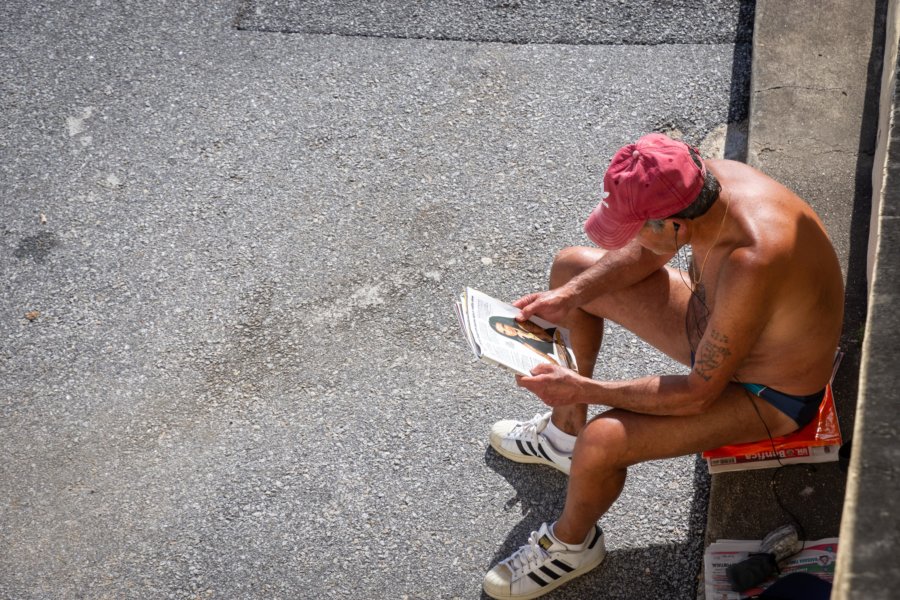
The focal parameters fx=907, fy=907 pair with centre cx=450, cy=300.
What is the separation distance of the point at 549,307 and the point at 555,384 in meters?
0.46

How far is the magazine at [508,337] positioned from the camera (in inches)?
121

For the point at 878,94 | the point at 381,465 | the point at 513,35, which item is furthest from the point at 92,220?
the point at 878,94

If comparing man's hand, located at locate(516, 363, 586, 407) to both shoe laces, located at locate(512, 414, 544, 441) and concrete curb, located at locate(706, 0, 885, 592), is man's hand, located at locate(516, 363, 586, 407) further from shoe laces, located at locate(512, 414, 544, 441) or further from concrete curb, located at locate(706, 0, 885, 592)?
concrete curb, located at locate(706, 0, 885, 592)

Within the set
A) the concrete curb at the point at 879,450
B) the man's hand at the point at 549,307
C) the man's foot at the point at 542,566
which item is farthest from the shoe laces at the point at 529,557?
the concrete curb at the point at 879,450

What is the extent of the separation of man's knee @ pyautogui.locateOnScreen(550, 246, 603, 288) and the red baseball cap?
22.5 inches

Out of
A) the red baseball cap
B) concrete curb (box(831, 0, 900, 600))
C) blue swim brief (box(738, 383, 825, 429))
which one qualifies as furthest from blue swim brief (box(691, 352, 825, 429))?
concrete curb (box(831, 0, 900, 600))

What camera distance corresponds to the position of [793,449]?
322 centimetres

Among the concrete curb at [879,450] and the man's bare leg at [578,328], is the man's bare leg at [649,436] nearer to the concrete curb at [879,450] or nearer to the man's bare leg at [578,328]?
the man's bare leg at [578,328]

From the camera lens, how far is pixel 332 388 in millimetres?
4105

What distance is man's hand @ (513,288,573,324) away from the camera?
344 cm

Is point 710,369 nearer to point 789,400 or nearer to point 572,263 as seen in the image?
point 789,400

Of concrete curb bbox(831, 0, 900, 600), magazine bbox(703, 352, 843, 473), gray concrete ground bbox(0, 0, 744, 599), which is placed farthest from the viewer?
gray concrete ground bbox(0, 0, 744, 599)

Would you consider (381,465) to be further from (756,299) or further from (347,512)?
(756,299)

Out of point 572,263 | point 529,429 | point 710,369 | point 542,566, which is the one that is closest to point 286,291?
point 529,429
